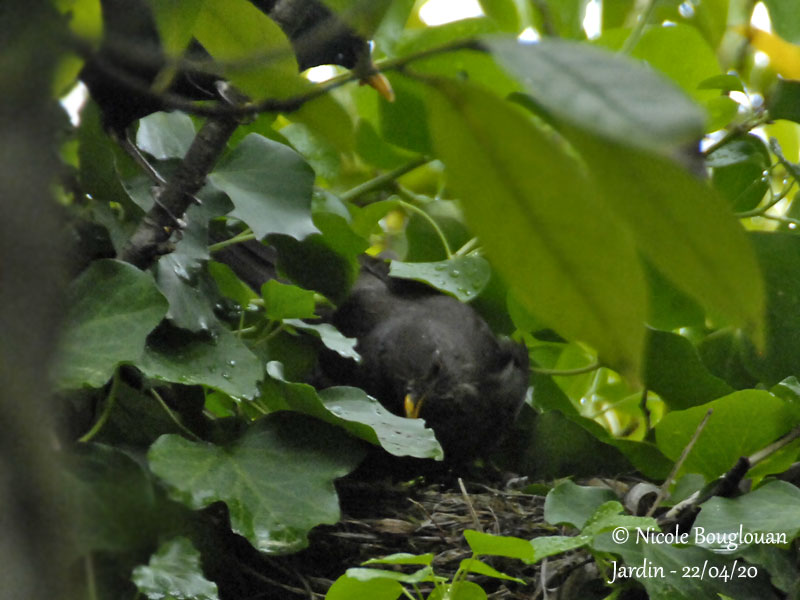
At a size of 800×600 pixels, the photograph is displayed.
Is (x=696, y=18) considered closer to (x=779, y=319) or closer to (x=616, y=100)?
(x=779, y=319)

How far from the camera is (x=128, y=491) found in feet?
1.57

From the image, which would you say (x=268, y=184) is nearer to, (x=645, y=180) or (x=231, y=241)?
(x=231, y=241)

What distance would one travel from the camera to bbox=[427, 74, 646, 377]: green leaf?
1.09 ft

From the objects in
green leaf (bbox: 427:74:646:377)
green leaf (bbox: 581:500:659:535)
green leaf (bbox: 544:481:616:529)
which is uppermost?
green leaf (bbox: 427:74:646:377)

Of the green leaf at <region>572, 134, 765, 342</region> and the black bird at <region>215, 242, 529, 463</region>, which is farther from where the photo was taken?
the black bird at <region>215, 242, 529, 463</region>

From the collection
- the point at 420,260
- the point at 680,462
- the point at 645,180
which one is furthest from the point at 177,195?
the point at 420,260

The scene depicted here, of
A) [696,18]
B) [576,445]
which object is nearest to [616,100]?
[576,445]

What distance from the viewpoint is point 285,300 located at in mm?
1204

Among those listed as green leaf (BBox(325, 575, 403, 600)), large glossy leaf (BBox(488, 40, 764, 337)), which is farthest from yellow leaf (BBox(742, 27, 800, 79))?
large glossy leaf (BBox(488, 40, 764, 337))

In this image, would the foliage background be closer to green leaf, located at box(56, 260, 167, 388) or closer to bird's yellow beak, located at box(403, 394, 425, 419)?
A: green leaf, located at box(56, 260, 167, 388)

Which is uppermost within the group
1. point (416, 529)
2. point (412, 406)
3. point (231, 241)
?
point (231, 241)

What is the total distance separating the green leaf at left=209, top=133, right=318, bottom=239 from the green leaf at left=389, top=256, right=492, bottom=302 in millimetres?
277

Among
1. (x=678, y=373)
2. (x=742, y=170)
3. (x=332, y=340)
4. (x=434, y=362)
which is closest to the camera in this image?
(x=332, y=340)

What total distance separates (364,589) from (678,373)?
705 mm
